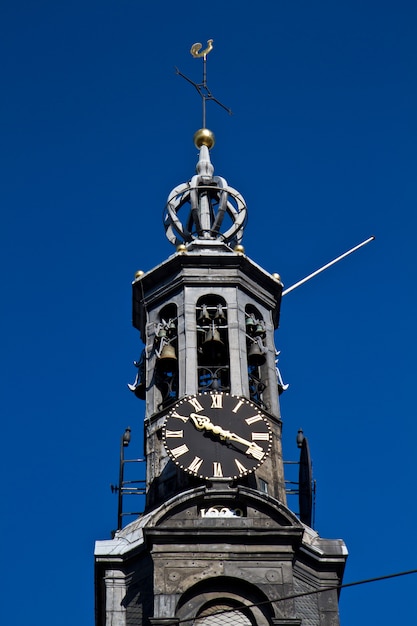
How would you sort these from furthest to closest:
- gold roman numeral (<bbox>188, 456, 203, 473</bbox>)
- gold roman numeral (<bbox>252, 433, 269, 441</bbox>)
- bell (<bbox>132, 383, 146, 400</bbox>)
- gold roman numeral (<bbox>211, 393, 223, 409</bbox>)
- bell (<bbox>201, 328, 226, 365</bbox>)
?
bell (<bbox>132, 383, 146, 400</bbox>)
bell (<bbox>201, 328, 226, 365</bbox>)
gold roman numeral (<bbox>211, 393, 223, 409</bbox>)
gold roman numeral (<bbox>252, 433, 269, 441</bbox>)
gold roman numeral (<bbox>188, 456, 203, 473</bbox>)

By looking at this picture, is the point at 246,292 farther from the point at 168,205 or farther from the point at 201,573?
the point at 201,573

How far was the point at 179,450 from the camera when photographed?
51719 millimetres

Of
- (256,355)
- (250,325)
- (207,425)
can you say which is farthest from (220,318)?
(207,425)

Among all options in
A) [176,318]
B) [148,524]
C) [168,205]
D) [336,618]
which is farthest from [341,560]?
[168,205]

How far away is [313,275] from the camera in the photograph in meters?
60.9

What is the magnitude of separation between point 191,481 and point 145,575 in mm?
2871

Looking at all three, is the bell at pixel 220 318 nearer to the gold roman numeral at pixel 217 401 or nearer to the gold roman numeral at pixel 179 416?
the gold roman numeral at pixel 217 401

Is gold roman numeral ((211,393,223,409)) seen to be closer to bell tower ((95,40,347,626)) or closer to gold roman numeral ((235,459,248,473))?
bell tower ((95,40,347,626))

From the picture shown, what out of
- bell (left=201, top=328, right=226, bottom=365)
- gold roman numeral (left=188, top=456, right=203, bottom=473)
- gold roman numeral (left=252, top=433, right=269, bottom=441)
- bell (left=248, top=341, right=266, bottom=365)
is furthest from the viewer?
bell (left=248, top=341, right=266, bottom=365)

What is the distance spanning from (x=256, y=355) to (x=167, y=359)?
251cm

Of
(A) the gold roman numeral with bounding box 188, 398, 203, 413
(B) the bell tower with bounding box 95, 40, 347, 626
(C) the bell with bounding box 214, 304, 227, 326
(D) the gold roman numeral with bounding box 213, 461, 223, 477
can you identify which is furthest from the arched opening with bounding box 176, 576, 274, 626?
(C) the bell with bounding box 214, 304, 227, 326

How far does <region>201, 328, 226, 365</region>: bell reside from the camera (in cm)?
5556

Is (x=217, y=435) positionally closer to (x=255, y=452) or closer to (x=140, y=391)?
(x=255, y=452)

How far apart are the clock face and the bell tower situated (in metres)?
0.04
